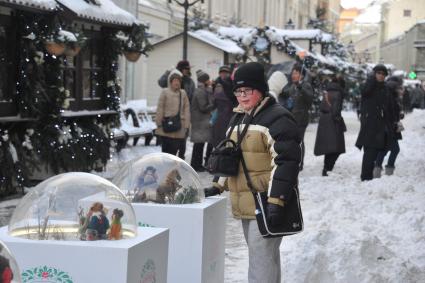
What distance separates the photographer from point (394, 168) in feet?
59.9

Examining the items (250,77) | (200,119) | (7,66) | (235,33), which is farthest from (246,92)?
(235,33)

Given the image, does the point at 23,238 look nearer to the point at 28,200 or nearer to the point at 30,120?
the point at 28,200

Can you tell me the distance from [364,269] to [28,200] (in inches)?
133

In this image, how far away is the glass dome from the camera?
3650 mm

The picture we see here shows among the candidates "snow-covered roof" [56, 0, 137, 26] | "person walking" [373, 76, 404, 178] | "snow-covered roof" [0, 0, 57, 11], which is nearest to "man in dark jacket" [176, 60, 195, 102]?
"snow-covered roof" [56, 0, 137, 26]

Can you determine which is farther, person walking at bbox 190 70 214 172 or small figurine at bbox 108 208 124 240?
person walking at bbox 190 70 214 172

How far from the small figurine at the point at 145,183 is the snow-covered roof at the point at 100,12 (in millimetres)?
7948

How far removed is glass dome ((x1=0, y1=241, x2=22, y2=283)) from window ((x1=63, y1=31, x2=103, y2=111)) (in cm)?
1173

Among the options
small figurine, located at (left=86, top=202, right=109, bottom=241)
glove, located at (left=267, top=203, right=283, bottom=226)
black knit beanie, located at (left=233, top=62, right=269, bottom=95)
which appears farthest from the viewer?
black knit beanie, located at (left=233, top=62, right=269, bottom=95)

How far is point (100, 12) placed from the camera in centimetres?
1561

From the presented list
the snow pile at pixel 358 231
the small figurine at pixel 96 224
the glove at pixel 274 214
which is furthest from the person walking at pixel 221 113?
the small figurine at pixel 96 224

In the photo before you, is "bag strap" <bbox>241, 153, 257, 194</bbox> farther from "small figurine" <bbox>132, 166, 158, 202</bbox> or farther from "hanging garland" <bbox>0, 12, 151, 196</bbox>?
"hanging garland" <bbox>0, 12, 151, 196</bbox>

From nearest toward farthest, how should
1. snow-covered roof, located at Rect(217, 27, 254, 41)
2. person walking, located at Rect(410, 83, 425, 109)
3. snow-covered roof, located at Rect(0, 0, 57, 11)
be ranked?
1. snow-covered roof, located at Rect(0, 0, 57, 11)
2. snow-covered roof, located at Rect(217, 27, 254, 41)
3. person walking, located at Rect(410, 83, 425, 109)

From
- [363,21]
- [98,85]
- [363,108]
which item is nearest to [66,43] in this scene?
[98,85]
